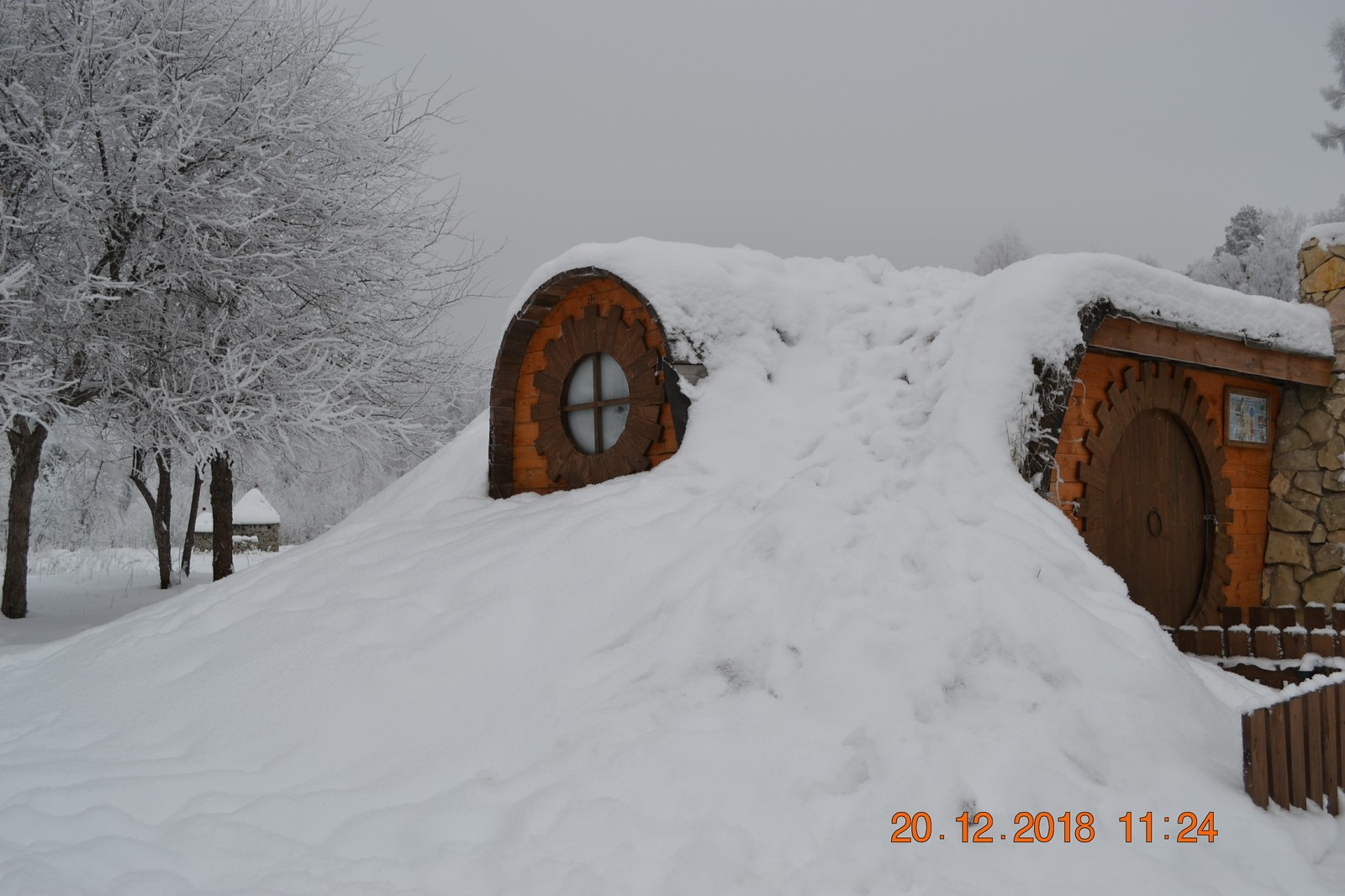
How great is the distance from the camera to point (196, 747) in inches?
162

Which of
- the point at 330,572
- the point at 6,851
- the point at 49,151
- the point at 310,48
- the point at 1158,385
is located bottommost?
the point at 6,851

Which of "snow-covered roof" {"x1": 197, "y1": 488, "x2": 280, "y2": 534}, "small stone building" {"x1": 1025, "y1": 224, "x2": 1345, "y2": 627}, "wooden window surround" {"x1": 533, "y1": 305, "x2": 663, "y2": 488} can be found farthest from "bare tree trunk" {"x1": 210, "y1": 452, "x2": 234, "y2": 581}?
"snow-covered roof" {"x1": 197, "y1": 488, "x2": 280, "y2": 534}

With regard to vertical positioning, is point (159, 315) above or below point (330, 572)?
above

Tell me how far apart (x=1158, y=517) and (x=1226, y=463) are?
104 cm

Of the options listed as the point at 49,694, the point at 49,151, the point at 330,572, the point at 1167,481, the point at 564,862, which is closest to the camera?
the point at 564,862

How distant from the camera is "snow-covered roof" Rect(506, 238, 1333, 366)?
16.9 feet

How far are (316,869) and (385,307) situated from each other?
850cm

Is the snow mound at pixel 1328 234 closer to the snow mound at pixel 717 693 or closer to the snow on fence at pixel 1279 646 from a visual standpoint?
the snow mound at pixel 717 693

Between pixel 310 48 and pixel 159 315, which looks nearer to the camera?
pixel 159 315

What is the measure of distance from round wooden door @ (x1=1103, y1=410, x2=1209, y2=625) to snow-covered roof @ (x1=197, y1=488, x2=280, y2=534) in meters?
21.6

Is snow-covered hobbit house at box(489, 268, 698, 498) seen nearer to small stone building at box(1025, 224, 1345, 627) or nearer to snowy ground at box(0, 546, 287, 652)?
small stone building at box(1025, 224, 1345, 627)

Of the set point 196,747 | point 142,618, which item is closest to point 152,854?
point 196,747

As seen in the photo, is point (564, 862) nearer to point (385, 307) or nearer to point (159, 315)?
point (159, 315)

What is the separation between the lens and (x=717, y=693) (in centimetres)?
372
